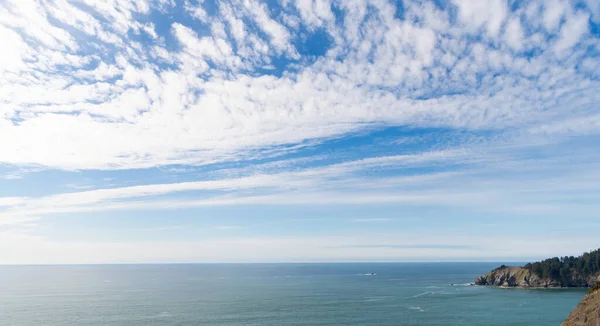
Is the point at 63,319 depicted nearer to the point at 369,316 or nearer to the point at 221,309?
the point at 221,309

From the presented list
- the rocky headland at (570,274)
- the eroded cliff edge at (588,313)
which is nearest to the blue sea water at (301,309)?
the rocky headland at (570,274)

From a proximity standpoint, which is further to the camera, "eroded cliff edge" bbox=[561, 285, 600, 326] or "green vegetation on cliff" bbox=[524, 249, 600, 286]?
"green vegetation on cliff" bbox=[524, 249, 600, 286]

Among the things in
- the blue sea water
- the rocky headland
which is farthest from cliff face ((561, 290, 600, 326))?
the rocky headland

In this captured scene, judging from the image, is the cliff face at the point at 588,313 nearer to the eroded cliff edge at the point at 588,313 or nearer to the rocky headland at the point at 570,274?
the eroded cliff edge at the point at 588,313

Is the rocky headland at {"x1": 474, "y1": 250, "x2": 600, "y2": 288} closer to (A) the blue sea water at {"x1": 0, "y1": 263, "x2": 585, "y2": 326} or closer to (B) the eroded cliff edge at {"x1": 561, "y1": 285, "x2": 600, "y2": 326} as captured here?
(A) the blue sea water at {"x1": 0, "y1": 263, "x2": 585, "y2": 326}

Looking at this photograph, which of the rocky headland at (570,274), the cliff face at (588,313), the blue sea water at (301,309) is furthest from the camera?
the rocky headland at (570,274)

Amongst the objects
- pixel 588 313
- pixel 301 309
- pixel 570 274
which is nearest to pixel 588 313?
pixel 588 313

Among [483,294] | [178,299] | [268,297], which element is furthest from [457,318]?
[178,299]

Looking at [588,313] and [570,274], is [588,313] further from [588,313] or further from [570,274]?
[570,274]

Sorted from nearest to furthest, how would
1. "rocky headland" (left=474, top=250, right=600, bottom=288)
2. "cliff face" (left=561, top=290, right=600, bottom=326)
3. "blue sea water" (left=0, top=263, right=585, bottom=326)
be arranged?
"cliff face" (left=561, top=290, right=600, bottom=326) < "blue sea water" (left=0, top=263, right=585, bottom=326) < "rocky headland" (left=474, top=250, right=600, bottom=288)
